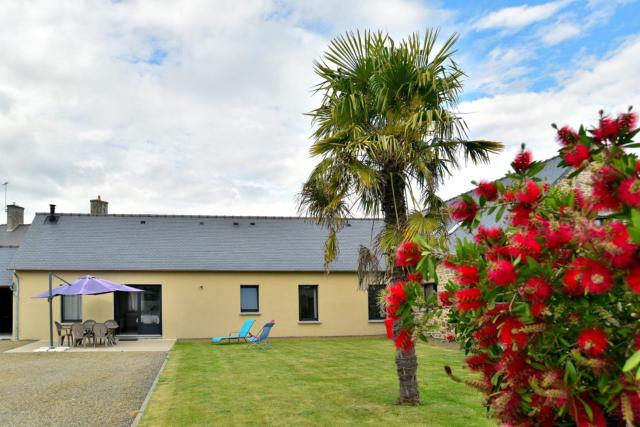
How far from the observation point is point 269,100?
52.8 feet

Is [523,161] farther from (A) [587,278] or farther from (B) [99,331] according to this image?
(B) [99,331]

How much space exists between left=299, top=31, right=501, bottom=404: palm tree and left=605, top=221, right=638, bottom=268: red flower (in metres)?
5.86

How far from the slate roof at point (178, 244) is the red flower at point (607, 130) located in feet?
69.6

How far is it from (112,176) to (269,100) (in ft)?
40.5

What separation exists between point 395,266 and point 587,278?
618 cm

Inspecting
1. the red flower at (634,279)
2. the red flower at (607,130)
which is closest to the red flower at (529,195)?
the red flower at (607,130)

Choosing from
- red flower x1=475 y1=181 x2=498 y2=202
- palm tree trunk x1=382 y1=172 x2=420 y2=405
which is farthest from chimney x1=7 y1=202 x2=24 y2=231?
red flower x1=475 y1=181 x2=498 y2=202

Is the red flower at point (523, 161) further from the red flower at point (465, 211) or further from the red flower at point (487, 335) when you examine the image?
the red flower at point (487, 335)

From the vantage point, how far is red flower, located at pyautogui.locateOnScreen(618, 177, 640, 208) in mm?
1870

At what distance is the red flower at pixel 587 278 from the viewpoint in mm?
1839

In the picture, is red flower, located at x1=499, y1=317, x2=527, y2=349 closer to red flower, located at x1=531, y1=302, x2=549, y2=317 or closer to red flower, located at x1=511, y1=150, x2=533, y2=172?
red flower, located at x1=531, y1=302, x2=549, y2=317

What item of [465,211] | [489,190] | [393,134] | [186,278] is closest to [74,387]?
[393,134]

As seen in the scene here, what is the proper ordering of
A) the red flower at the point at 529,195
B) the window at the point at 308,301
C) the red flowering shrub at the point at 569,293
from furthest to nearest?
the window at the point at 308,301, the red flower at the point at 529,195, the red flowering shrub at the point at 569,293

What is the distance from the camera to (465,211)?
2.81 m
